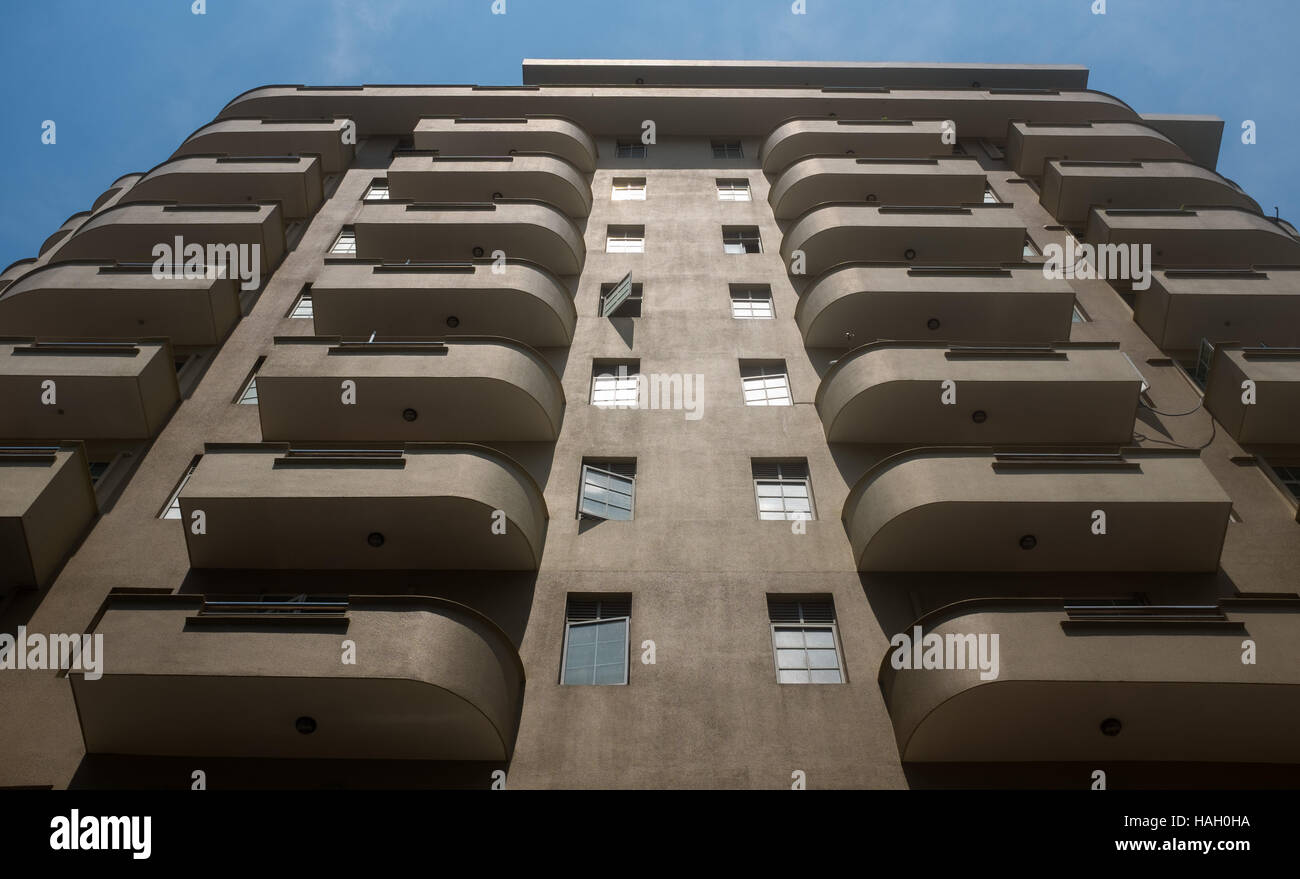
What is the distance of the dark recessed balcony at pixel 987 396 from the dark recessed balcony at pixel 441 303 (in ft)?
24.2

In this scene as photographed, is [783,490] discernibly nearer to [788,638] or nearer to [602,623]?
[788,638]

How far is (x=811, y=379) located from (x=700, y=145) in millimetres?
16672

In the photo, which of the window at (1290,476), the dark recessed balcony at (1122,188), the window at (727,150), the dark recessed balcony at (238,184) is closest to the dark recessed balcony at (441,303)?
the dark recessed balcony at (238,184)

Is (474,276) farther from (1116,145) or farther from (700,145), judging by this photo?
(1116,145)

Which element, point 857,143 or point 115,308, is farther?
point 857,143

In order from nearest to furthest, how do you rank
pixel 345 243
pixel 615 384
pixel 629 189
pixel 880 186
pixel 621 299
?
pixel 615 384
pixel 621 299
pixel 345 243
pixel 880 186
pixel 629 189

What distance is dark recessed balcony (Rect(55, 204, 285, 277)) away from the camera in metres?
25.0

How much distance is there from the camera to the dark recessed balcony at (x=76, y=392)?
1875cm

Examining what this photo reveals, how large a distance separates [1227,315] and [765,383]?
1127 centimetres

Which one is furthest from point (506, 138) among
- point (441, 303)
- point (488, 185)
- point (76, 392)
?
point (76, 392)

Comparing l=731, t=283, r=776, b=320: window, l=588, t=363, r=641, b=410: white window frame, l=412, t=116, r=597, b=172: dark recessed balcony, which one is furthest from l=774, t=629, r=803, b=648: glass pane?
l=412, t=116, r=597, b=172: dark recessed balcony

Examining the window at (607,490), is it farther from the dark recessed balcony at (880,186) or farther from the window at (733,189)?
the window at (733,189)

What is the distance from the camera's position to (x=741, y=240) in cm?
2734
